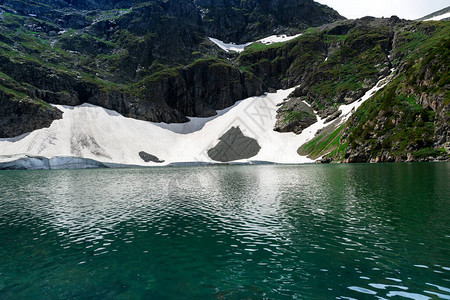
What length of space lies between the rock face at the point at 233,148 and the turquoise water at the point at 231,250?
481ft

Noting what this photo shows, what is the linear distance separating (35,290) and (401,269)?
714 inches

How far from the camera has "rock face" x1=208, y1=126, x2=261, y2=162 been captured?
590 feet

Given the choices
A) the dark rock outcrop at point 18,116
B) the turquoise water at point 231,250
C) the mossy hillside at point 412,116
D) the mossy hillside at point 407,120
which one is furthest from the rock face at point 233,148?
the turquoise water at point 231,250

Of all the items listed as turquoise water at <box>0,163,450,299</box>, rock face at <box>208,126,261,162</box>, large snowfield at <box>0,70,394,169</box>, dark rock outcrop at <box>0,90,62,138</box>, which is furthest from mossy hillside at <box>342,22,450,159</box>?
dark rock outcrop at <box>0,90,62,138</box>

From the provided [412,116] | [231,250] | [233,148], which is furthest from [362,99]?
[231,250]

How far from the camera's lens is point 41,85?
192 meters

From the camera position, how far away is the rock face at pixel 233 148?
7077 inches

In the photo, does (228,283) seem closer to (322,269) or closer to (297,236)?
(322,269)

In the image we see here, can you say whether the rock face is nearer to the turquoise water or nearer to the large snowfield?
the large snowfield

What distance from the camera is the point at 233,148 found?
7244 inches

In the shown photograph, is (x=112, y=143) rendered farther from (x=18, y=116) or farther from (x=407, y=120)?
(x=407, y=120)

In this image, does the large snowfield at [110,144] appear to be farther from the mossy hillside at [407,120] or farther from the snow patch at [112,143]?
the mossy hillside at [407,120]

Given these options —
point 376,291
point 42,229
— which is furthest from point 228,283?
point 42,229

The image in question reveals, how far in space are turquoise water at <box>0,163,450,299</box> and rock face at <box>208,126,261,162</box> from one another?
146642 mm
